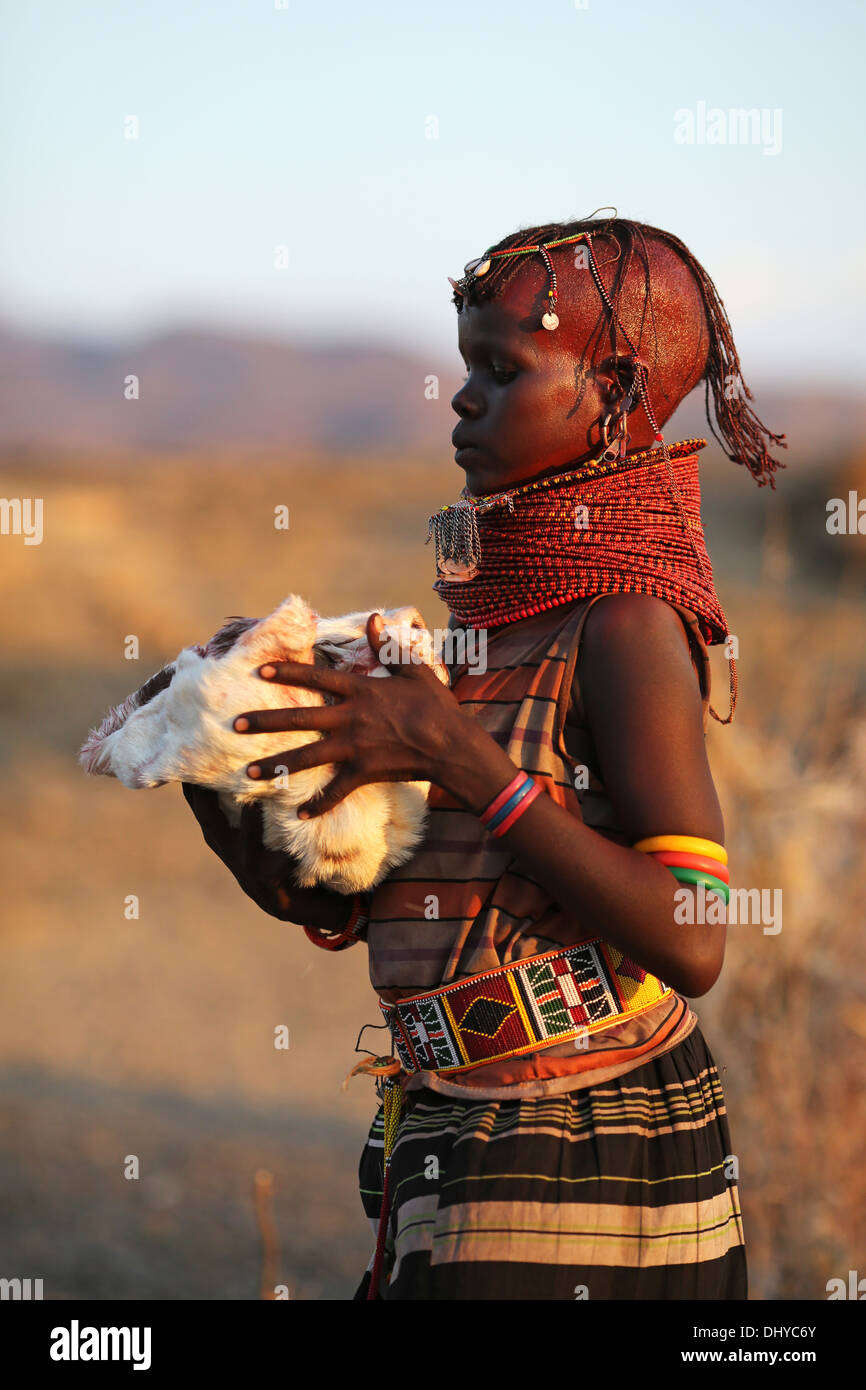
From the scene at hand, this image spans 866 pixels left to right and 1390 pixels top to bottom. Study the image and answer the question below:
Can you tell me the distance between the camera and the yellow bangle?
5.70 ft

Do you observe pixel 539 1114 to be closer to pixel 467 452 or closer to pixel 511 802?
pixel 511 802

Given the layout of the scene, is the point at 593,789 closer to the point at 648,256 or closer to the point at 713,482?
the point at 648,256

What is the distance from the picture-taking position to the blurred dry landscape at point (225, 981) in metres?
4.20

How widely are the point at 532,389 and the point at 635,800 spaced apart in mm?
635

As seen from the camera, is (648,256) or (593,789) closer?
(593,789)

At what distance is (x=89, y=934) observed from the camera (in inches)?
352

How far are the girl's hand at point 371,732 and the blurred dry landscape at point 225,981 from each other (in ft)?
8.89

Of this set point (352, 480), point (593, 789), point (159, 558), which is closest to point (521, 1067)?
point (593, 789)

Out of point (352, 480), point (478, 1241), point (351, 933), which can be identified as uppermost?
point (352, 480)

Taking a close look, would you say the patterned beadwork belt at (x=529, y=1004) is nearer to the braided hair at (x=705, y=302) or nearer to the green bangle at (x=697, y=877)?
the green bangle at (x=697, y=877)

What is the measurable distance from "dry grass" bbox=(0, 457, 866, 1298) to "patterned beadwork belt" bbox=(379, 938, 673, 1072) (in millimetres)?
2135

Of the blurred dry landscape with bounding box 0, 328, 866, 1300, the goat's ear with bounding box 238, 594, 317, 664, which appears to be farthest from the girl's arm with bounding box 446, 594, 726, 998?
the blurred dry landscape with bounding box 0, 328, 866, 1300

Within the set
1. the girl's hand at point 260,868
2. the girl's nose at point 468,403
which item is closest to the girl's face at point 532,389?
the girl's nose at point 468,403
